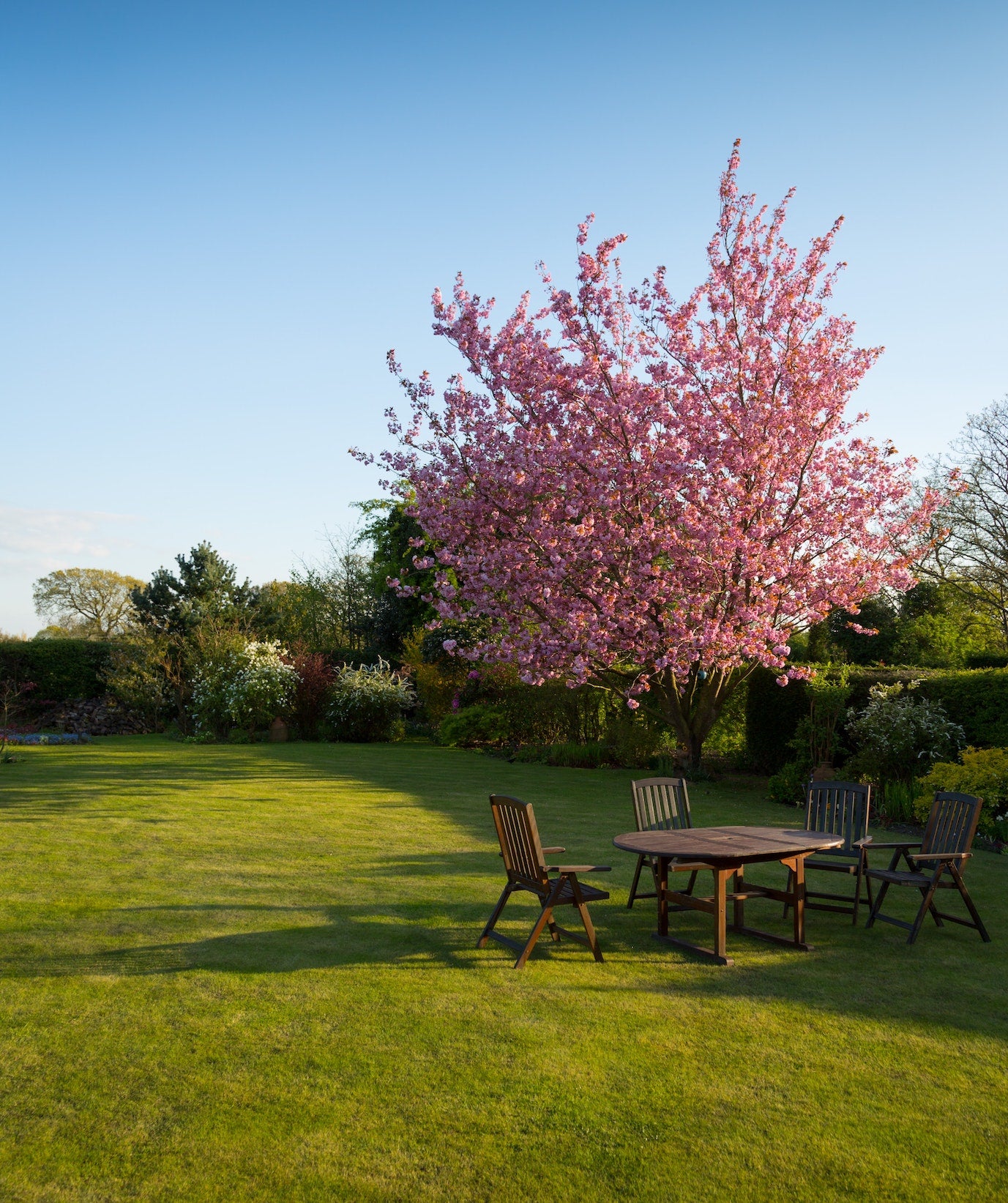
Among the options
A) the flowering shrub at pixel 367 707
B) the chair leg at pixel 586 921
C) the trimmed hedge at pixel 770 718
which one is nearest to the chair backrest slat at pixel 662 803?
the chair leg at pixel 586 921

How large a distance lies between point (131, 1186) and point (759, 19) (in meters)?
11.6

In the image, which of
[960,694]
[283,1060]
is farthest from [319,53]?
[960,694]

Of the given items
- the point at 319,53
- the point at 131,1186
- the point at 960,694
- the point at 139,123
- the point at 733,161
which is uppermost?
the point at 733,161

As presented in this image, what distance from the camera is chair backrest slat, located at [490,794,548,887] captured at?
5.79 meters

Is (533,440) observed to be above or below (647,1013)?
above

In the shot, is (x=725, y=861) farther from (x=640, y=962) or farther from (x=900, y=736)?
(x=900, y=736)

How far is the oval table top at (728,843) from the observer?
6.03 m

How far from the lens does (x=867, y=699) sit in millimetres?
13789

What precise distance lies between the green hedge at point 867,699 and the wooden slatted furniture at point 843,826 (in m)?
5.35

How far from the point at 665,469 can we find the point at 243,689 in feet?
39.0

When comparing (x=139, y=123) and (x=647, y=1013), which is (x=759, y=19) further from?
(x=647, y=1013)

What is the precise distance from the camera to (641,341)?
13.6 m

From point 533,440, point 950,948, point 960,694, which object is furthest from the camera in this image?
point 533,440

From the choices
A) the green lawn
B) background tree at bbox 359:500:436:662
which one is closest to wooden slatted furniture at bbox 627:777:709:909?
the green lawn
